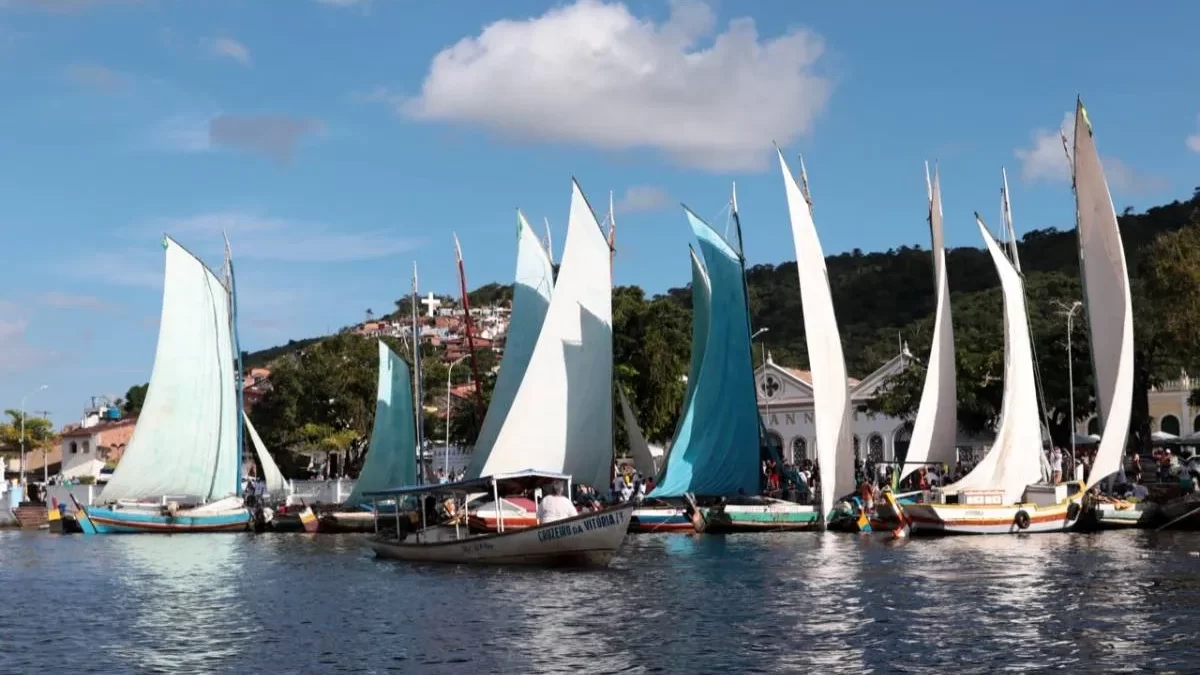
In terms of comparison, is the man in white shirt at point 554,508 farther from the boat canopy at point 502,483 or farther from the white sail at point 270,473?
the white sail at point 270,473

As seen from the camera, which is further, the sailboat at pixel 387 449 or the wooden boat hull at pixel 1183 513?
the sailboat at pixel 387 449

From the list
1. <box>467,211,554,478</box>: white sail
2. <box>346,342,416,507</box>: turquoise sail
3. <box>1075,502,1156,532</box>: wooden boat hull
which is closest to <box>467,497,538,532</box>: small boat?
<box>467,211,554,478</box>: white sail

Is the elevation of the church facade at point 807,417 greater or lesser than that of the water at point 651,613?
greater

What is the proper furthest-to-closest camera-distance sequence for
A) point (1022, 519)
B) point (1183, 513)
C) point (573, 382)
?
1. point (573, 382)
2. point (1183, 513)
3. point (1022, 519)

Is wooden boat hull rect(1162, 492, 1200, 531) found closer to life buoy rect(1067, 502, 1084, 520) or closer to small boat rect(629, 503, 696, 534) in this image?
life buoy rect(1067, 502, 1084, 520)

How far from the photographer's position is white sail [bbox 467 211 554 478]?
202ft

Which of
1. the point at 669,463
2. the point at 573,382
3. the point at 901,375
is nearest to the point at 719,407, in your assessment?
the point at 669,463

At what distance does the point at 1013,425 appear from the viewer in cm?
5462

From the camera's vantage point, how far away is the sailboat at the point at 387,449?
68.6 m

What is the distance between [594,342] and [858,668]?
32.7 metres

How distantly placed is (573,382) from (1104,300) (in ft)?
67.5

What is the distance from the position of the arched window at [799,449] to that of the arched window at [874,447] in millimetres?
4344

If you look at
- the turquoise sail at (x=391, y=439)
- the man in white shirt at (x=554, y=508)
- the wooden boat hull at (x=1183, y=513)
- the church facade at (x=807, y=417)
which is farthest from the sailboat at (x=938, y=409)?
the church facade at (x=807, y=417)

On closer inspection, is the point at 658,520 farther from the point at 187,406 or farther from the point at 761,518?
the point at 187,406
